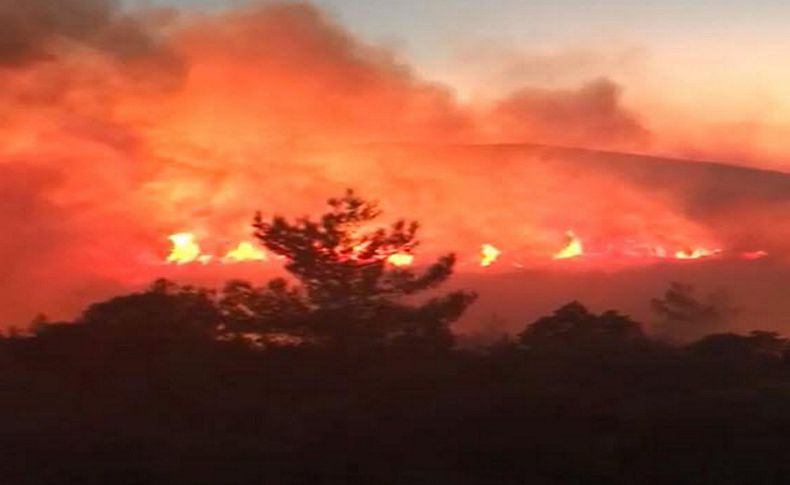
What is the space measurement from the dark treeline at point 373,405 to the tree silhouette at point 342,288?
0.58m

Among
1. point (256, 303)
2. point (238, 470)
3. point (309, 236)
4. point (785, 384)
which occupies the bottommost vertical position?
point (238, 470)

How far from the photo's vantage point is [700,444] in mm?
17141

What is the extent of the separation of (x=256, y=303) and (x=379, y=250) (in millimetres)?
4206

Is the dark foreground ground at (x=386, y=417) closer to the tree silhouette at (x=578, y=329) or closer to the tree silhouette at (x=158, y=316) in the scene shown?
the tree silhouette at (x=158, y=316)

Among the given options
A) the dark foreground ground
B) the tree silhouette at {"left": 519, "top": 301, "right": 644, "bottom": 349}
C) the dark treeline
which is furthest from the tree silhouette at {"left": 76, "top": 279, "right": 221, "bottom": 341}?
the tree silhouette at {"left": 519, "top": 301, "right": 644, "bottom": 349}

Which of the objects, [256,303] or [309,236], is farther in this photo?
[309,236]

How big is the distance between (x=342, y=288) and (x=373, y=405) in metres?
16.1

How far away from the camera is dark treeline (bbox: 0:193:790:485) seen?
15961mm

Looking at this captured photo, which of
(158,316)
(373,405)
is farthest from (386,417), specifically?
(158,316)

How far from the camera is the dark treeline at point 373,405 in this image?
15961 mm

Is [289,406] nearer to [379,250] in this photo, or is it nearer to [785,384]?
[785,384]

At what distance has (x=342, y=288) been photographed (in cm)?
3506

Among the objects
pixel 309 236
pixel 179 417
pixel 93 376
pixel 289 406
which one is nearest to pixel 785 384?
pixel 289 406

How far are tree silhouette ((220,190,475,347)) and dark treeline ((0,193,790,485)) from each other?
583 mm
